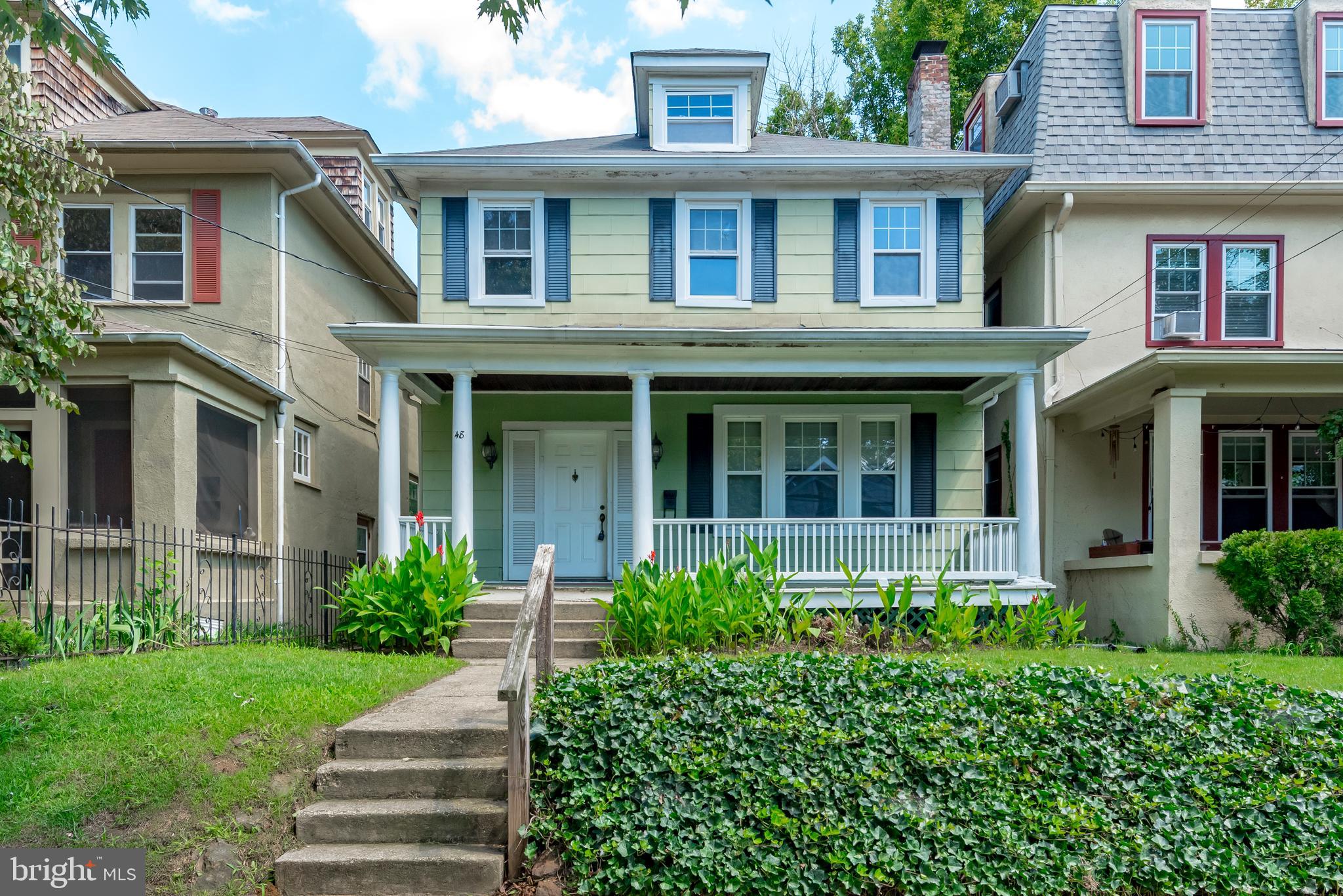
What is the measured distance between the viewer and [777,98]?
25.3m

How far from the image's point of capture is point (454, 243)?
1255 cm

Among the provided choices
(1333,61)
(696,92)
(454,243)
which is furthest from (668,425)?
(1333,61)

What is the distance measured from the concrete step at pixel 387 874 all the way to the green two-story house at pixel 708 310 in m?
6.67

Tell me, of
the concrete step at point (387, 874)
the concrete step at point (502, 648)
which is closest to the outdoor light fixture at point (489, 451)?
the concrete step at point (502, 648)

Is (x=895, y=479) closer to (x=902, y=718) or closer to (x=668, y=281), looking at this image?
(x=668, y=281)

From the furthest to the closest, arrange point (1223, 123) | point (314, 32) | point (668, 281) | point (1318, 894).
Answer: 1. point (1223, 123)
2. point (668, 281)
3. point (314, 32)
4. point (1318, 894)

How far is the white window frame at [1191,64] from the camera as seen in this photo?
13.6 metres

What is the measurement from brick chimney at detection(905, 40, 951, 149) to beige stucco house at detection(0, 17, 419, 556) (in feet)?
28.2

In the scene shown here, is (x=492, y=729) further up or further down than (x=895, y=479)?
further down

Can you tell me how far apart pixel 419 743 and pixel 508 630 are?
3.74 m

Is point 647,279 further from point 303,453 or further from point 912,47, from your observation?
point 912,47

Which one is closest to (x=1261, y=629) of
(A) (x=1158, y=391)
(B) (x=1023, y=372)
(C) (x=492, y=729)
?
(A) (x=1158, y=391)

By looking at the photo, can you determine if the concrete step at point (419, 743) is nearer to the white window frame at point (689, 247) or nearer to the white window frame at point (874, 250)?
the white window frame at point (689, 247)

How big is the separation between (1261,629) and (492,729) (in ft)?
28.5
